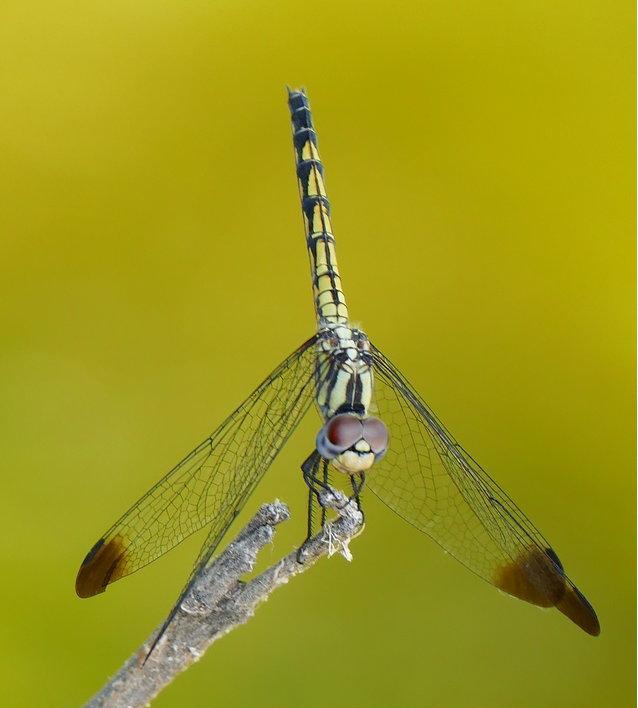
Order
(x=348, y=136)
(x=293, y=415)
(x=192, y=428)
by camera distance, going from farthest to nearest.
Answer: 1. (x=348, y=136)
2. (x=192, y=428)
3. (x=293, y=415)

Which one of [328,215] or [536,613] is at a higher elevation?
[328,215]

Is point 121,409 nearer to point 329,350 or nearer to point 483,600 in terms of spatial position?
point 329,350

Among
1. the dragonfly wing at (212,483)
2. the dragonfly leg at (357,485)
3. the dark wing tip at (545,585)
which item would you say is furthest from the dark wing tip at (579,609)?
the dragonfly wing at (212,483)

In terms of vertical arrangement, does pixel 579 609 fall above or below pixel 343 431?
below

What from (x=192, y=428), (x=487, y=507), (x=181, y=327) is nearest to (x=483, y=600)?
(x=487, y=507)

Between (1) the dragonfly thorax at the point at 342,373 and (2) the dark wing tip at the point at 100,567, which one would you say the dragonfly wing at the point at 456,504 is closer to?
(1) the dragonfly thorax at the point at 342,373

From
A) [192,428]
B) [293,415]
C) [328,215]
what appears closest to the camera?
[293,415]

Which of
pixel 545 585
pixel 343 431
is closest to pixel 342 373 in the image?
pixel 343 431

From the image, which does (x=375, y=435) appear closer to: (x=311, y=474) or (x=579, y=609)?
(x=311, y=474)
